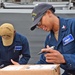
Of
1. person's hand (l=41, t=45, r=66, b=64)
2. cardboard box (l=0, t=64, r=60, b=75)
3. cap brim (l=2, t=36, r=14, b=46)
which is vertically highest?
person's hand (l=41, t=45, r=66, b=64)

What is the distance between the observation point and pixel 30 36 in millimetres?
4688

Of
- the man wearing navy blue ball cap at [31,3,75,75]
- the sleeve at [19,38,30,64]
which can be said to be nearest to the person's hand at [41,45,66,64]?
the man wearing navy blue ball cap at [31,3,75,75]

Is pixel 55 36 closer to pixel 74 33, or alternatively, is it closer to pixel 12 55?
pixel 74 33

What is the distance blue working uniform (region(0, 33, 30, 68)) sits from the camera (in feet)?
12.5

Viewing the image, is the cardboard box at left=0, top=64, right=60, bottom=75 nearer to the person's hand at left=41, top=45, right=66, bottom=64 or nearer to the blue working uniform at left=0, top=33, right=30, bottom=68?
the person's hand at left=41, top=45, right=66, bottom=64

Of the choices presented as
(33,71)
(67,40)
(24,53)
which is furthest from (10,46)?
(33,71)

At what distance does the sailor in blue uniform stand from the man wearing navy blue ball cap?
3.63ft

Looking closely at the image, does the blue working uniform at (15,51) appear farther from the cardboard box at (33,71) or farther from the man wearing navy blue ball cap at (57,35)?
the cardboard box at (33,71)

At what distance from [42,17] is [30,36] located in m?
2.25

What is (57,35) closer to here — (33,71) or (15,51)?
(33,71)

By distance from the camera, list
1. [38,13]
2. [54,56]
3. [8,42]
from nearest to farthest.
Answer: [54,56]
[38,13]
[8,42]

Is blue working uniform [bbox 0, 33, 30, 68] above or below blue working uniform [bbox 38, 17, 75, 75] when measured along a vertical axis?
below

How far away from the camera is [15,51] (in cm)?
383

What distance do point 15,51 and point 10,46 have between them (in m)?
0.09
